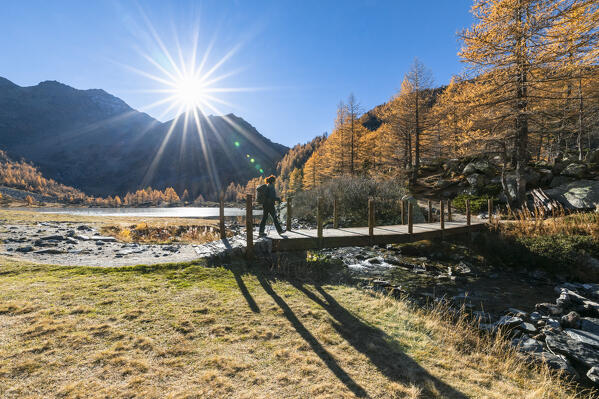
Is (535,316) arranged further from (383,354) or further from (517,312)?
(383,354)

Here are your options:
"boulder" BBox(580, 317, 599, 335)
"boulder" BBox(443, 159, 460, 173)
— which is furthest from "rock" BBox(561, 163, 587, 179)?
"boulder" BBox(580, 317, 599, 335)

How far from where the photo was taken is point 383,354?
427cm

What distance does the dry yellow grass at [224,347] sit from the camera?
3.21m

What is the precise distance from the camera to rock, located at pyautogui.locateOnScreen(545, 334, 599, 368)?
190 inches

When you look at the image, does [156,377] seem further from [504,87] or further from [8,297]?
[504,87]

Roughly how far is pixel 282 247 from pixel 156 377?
5.51 metres

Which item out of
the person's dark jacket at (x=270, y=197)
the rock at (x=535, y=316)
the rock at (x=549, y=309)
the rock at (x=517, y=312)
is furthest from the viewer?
the person's dark jacket at (x=270, y=197)

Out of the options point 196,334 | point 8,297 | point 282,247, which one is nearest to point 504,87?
point 282,247

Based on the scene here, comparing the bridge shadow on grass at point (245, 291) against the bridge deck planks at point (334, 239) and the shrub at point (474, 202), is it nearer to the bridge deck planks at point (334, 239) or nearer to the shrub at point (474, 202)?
the bridge deck planks at point (334, 239)

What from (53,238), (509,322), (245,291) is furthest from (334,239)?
(53,238)

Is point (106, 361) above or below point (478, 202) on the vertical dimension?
below

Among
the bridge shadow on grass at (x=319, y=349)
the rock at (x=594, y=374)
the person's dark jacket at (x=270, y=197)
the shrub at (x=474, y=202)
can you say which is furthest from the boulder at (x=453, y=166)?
the bridge shadow on grass at (x=319, y=349)

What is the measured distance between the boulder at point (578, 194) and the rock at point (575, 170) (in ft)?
5.60

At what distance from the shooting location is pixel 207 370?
11.4 feet
